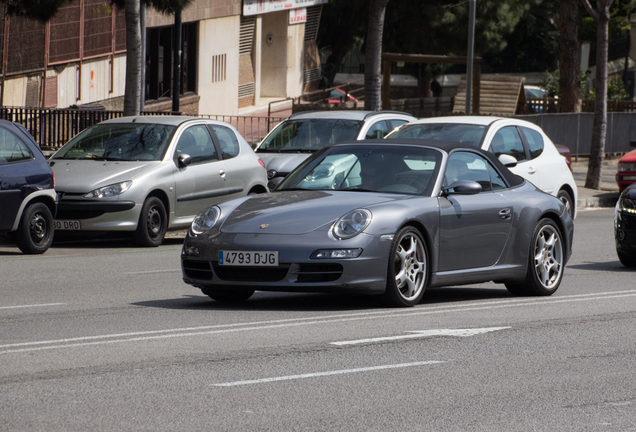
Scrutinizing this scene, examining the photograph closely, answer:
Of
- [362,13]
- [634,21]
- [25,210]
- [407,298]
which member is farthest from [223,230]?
[634,21]

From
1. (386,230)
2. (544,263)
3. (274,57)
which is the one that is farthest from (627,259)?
(274,57)

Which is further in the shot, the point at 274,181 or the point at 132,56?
the point at 132,56

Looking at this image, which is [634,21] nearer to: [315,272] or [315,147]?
[315,147]

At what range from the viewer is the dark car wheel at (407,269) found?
27.9 ft

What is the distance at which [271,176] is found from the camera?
16031 mm

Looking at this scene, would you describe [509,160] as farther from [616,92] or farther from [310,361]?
[616,92]

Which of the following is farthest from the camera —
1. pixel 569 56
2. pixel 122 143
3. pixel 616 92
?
pixel 616 92

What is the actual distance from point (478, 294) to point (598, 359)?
11.1 feet

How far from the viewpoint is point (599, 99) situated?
26.8 meters

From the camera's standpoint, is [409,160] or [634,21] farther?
[634,21]

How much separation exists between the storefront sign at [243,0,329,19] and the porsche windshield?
26112mm

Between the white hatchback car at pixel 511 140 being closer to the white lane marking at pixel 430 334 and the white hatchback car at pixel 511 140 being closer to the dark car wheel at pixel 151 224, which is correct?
the dark car wheel at pixel 151 224

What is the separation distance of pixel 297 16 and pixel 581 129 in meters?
18.7

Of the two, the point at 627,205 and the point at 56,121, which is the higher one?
the point at 56,121
